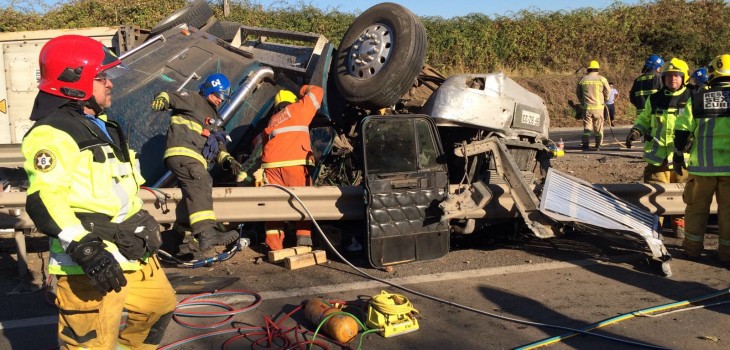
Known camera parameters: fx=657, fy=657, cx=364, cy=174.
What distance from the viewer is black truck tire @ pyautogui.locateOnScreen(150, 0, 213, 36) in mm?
7938

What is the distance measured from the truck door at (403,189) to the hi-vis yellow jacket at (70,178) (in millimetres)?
2357

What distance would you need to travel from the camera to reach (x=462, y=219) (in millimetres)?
5379

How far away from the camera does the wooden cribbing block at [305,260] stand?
505 centimetres

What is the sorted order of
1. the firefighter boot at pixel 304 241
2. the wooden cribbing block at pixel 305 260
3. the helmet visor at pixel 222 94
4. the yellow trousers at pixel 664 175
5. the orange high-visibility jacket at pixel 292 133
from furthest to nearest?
the yellow trousers at pixel 664 175, the orange high-visibility jacket at pixel 292 133, the helmet visor at pixel 222 94, the firefighter boot at pixel 304 241, the wooden cribbing block at pixel 305 260

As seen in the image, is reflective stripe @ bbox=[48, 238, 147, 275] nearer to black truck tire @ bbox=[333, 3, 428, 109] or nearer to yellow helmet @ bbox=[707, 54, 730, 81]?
black truck tire @ bbox=[333, 3, 428, 109]

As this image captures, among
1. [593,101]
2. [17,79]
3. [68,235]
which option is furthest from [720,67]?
[17,79]

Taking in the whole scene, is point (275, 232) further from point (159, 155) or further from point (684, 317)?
point (684, 317)

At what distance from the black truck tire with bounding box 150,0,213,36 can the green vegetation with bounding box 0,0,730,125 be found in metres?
14.8

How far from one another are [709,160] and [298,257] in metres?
3.39

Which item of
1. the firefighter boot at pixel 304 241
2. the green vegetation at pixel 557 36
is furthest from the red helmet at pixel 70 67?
the green vegetation at pixel 557 36

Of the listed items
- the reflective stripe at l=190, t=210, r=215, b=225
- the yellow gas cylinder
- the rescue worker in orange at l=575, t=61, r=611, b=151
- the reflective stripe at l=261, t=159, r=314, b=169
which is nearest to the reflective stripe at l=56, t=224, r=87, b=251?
the yellow gas cylinder

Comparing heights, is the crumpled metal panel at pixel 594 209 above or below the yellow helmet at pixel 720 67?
below

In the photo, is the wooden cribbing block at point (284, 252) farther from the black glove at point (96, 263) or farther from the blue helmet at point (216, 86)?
the black glove at point (96, 263)

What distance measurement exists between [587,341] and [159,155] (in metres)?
4.08
